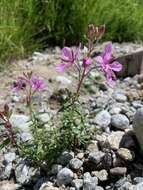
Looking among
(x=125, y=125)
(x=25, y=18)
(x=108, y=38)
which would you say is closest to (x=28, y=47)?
(x=25, y=18)

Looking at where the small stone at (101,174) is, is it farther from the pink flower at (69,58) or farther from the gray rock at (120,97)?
the gray rock at (120,97)

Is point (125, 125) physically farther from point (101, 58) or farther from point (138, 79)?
point (138, 79)

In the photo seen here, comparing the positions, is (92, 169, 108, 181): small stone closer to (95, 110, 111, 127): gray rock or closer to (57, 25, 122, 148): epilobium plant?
(57, 25, 122, 148): epilobium plant

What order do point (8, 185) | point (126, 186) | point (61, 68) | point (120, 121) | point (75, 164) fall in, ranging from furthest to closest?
1. point (120, 121)
2. point (8, 185)
3. point (75, 164)
4. point (126, 186)
5. point (61, 68)

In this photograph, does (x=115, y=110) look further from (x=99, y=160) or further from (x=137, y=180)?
(x=137, y=180)

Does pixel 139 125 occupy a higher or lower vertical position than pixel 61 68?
lower

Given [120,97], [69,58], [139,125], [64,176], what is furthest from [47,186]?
[120,97]
